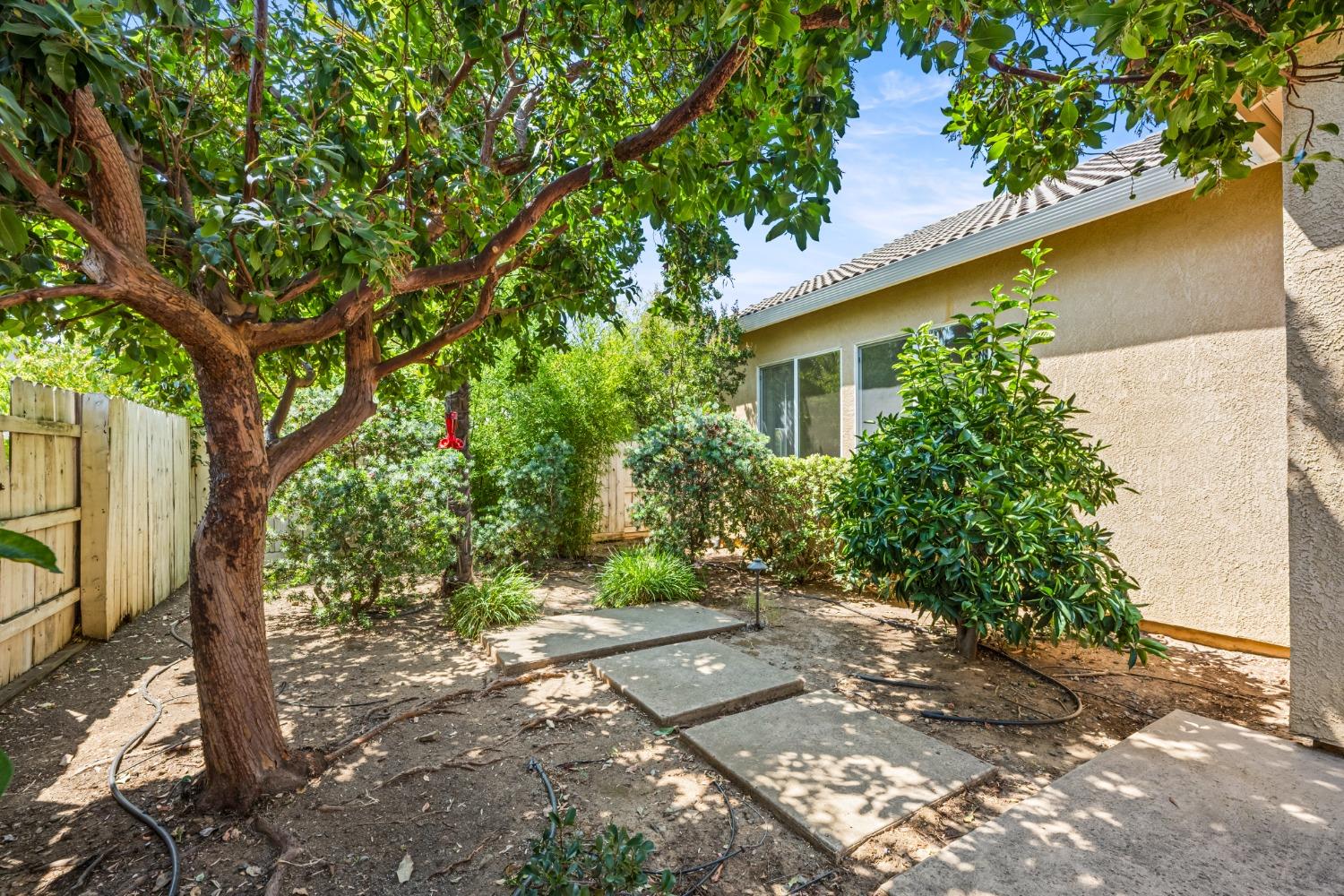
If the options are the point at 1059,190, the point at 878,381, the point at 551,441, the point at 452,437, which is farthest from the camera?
the point at 551,441

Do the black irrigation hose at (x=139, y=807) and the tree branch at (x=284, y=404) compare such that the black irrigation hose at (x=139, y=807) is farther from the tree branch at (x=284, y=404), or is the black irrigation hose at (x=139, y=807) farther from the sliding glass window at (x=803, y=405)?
the sliding glass window at (x=803, y=405)

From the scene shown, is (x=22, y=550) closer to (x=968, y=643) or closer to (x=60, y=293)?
(x=60, y=293)

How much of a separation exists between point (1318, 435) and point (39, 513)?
6.83m

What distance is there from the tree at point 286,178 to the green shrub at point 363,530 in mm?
1376

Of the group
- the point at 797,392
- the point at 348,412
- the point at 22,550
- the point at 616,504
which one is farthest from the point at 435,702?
the point at 797,392

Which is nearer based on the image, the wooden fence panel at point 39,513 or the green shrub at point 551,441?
the wooden fence panel at point 39,513

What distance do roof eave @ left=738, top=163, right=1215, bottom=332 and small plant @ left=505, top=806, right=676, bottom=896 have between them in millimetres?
3881

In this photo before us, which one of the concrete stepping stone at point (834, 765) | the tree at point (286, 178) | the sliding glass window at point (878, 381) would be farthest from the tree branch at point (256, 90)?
the sliding glass window at point (878, 381)

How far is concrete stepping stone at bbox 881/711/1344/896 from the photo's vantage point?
1819mm

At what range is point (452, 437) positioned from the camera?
18.4 feet

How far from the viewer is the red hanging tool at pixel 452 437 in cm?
559

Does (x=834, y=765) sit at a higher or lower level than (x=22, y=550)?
lower

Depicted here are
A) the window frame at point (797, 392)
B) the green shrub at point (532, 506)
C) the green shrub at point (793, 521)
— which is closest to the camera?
the green shrub at point (793, 521)

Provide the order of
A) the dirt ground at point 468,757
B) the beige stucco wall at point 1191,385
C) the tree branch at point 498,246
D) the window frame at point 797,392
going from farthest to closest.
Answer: the window frame at point 797,392
the beige stucco wall at point 1191,385
the tree branch at point 498,246
the dirt ground at point 468,757
